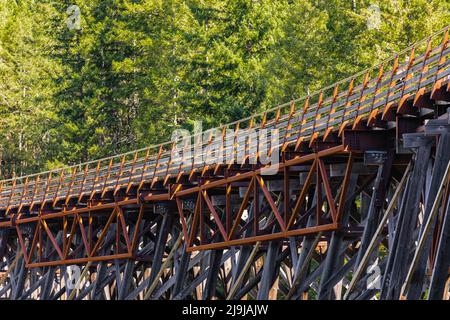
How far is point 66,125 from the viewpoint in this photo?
7538 centimetres

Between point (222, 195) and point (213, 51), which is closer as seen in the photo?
point (222, 195)

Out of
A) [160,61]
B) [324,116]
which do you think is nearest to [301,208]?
[324,116]

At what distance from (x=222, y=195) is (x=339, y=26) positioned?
26432 millimetres

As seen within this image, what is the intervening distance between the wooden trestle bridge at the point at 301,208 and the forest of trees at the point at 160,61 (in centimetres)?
1649

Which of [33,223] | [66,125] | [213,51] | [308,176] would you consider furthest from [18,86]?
[308,176]

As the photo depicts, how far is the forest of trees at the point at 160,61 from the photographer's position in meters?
62.2

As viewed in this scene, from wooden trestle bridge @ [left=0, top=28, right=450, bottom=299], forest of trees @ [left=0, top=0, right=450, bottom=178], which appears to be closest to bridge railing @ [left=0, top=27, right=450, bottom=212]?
wooden trestle bridge @ [left=0, top=28, right=450, bottom=299]

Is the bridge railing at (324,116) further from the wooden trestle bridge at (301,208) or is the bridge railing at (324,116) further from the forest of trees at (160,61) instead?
the forest of trees at (160,61)

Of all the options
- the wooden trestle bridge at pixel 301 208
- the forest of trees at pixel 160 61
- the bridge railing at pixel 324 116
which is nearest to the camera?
the wooden trestle bridge at pixel 301 208

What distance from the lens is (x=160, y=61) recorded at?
7350 cm

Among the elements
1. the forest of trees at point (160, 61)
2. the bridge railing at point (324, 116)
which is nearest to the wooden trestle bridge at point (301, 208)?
the bridge railing at point (324, 116)

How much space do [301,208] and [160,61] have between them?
38.5 m
